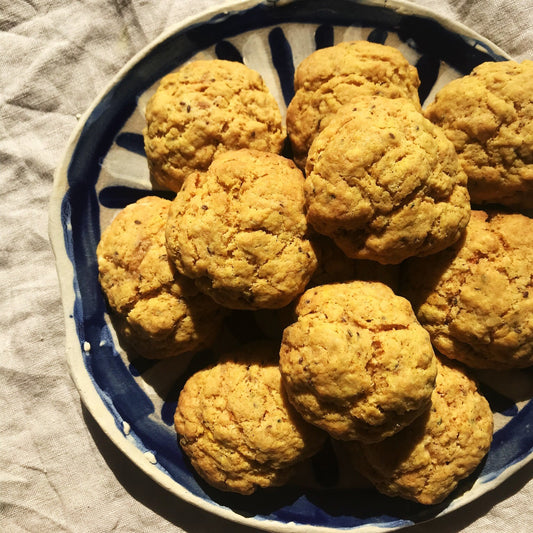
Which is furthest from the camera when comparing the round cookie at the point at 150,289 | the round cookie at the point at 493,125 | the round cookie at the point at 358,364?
the round cookie at the point at 150,289

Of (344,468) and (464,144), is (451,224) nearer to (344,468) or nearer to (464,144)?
(464,144)

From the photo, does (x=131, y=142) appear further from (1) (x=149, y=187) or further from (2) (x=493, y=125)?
(2) (x=493, y=125)

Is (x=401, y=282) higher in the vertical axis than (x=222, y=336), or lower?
higher

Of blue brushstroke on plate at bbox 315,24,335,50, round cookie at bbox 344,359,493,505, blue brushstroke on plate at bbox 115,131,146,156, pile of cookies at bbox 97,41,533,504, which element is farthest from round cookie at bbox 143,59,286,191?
round cookie at bbox 344,359,493,505

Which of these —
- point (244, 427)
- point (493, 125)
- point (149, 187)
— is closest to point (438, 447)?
point (244, 427)

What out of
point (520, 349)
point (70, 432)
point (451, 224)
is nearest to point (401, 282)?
point (451, 224)

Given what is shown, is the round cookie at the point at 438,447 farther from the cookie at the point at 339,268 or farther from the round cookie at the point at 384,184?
the round cookie at the point at 384,184

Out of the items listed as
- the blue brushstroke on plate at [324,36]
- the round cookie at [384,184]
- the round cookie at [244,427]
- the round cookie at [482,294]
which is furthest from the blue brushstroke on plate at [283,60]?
the round cookie at [244,427]
